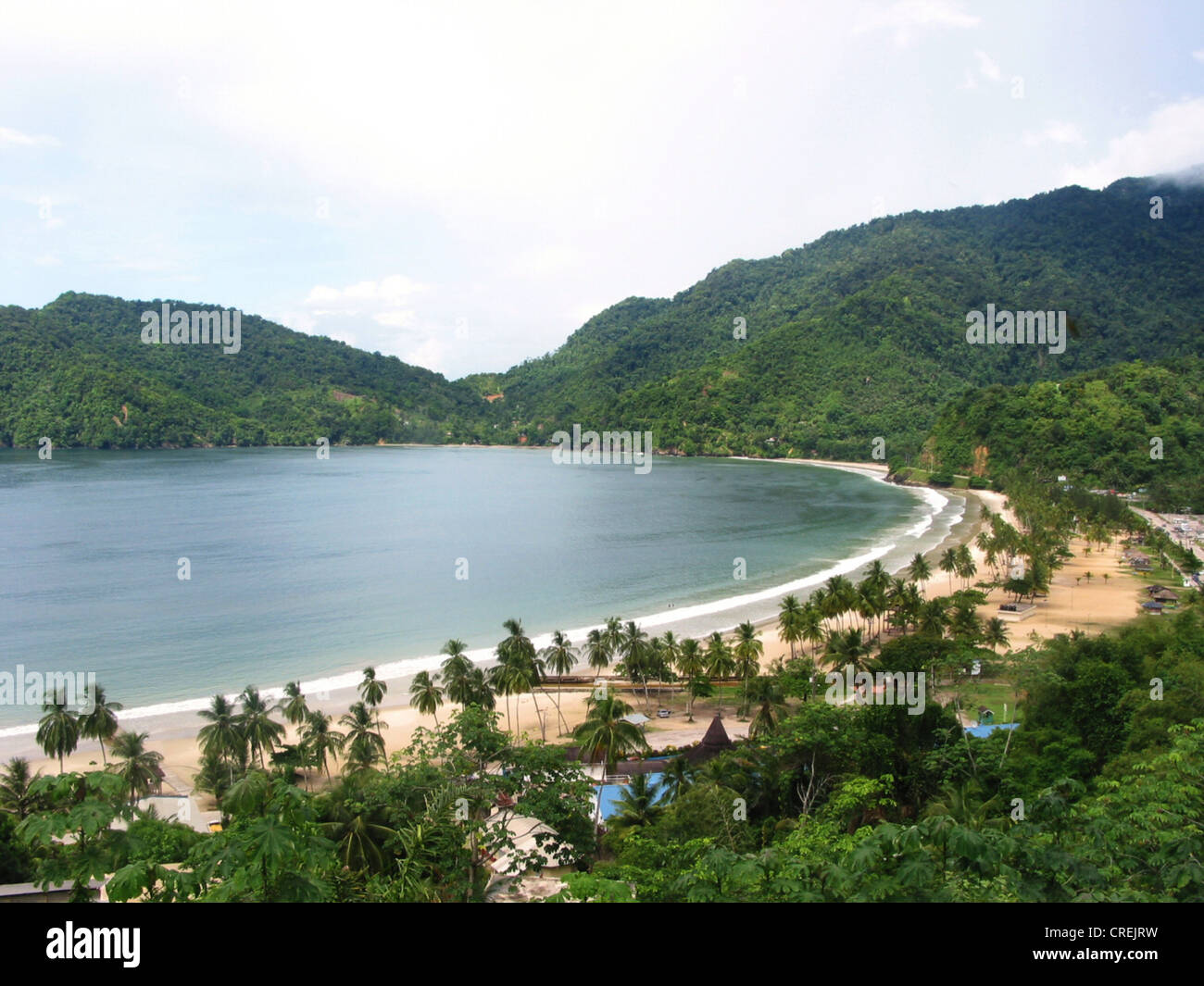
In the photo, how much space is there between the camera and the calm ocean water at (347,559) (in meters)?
34.8

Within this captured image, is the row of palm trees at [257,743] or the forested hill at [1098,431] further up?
the forested hill at [1098,431]

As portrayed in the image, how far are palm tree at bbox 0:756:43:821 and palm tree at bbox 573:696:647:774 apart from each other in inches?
468

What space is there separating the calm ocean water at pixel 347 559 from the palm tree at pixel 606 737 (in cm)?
1558

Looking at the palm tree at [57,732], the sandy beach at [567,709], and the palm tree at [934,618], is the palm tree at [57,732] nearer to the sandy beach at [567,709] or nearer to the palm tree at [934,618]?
the sandy beach at [567,709]

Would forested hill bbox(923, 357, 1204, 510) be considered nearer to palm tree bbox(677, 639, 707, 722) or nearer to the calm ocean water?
the calm ocean water

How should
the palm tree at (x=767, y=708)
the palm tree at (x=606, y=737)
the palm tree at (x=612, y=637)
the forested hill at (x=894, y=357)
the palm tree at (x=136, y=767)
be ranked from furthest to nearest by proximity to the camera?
the forested hill at (x=894, y=357), the palm tree at (x=612, y=637), the palm tree at (x=767, y=708), the palm tree at (x=606, y=737), the palm tree at (x=136, y=767)

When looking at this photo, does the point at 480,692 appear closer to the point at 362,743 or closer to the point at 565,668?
the point at 362,743

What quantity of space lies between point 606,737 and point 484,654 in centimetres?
1575

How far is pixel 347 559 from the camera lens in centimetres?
5484

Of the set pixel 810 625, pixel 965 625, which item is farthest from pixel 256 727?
pixel 965 625

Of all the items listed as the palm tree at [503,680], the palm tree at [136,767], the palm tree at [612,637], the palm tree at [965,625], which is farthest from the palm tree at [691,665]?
the palm tree at [136,767]

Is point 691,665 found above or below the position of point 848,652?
below

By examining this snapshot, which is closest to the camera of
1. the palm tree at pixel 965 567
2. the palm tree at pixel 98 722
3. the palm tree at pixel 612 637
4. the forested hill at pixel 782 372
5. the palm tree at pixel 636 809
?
the palm tree at pixel 636 809
